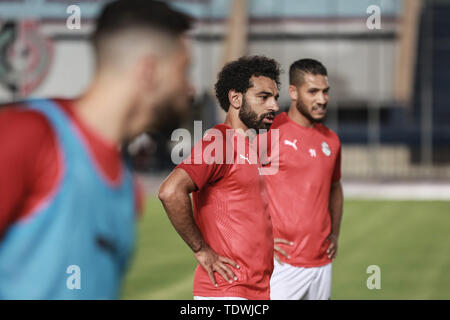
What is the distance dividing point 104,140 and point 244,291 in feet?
7.03

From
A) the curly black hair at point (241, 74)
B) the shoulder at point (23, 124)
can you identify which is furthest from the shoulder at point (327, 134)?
the shoulder at point (23, 124)

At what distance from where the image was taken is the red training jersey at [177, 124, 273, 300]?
391 centimetres

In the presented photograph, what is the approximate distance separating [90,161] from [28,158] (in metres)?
0.20

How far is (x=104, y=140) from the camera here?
200 cm

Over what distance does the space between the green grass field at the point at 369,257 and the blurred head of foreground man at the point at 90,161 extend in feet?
12.3

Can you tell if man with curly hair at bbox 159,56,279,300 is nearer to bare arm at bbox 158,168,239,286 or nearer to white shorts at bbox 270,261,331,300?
bare arm at bbox 158,168,239,286

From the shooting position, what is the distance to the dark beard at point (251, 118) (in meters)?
4.05

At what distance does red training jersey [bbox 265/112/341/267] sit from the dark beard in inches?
44.3

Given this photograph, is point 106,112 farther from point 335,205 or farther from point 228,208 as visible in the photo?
point 335,205

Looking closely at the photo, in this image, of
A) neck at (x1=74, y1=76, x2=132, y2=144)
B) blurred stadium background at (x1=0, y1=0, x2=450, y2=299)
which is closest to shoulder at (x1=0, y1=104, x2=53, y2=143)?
neck at (x1=74, y1=76, x2=132, y2=144)

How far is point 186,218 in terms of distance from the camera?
380cm

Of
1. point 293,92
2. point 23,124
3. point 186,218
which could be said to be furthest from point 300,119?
point 23,124
